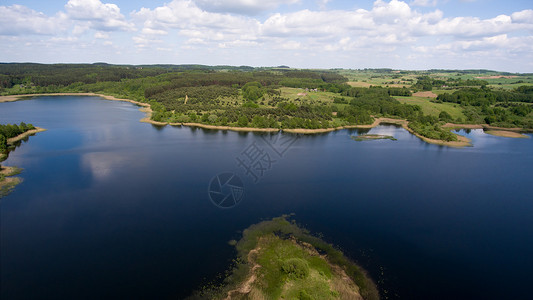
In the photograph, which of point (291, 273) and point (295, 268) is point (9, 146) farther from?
point (295, 268)

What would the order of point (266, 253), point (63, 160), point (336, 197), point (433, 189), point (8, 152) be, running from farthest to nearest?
point (8, 152), point (63, 160), point (433, 189), point (336, 197), point (266, 253)

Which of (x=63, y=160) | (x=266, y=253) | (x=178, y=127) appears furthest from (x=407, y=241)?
(x=178, y=127)

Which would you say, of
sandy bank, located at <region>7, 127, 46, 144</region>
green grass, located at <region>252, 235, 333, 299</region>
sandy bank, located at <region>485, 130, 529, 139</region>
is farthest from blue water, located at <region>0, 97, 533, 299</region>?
sandy bank, located at <region>485, 130, 529, 139</region>

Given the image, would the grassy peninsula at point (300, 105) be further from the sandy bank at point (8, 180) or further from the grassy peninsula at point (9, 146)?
the sandy bank at point (8, 180)

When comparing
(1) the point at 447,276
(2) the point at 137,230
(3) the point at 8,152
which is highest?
(3) the point at 8,152

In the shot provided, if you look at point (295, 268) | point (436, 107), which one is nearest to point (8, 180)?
point (295, 268)

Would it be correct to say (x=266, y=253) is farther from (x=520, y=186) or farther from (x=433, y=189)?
(x=520, y=186)

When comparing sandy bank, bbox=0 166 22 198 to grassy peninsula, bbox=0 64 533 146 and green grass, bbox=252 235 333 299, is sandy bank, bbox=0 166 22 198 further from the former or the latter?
grassy peninsula, bbox=0 64 533 146
